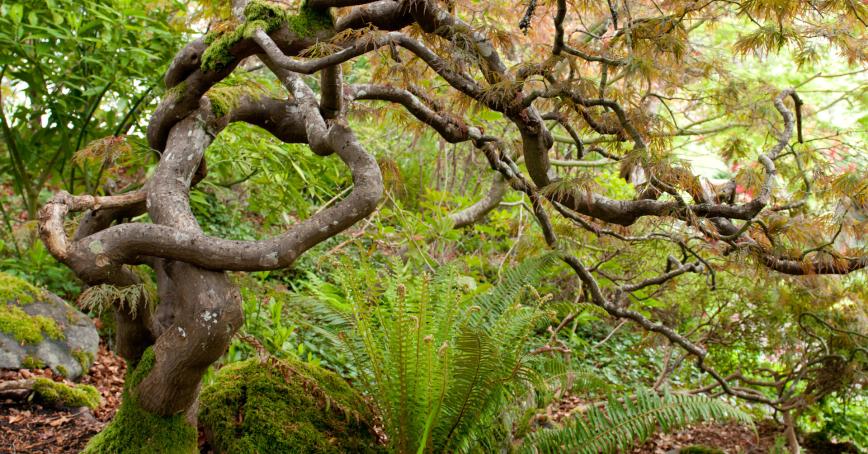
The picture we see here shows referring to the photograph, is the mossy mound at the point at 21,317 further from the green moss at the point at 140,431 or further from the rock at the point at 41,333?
the green moss at the point at 140,431

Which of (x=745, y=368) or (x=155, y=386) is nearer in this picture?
(x=155, y=386)

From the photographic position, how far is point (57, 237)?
1.81 metres

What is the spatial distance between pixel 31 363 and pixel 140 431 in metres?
1.29

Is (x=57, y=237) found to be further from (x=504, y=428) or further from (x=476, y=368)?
(x=504, y=428)

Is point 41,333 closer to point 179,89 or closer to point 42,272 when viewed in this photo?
point 42,272

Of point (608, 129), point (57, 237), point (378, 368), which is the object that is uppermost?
point (608, 129)

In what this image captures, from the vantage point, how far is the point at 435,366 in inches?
89.9

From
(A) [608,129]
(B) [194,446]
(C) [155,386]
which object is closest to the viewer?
(C) [155,386]

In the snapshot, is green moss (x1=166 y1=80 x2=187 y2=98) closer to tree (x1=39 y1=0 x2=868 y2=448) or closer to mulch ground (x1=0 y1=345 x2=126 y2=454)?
tree (x1=39 y1=0 x2=868 y2=448)

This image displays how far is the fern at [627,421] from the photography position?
95.1 inches

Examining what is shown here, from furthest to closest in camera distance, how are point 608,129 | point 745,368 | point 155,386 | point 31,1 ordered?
point 745,368 → point 31,1 → point 608,129 → point 155,386

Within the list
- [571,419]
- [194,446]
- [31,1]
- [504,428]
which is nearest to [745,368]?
[571,419]

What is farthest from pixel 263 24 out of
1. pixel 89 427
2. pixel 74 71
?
pixel 74 71

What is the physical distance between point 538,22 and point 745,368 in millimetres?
2576
